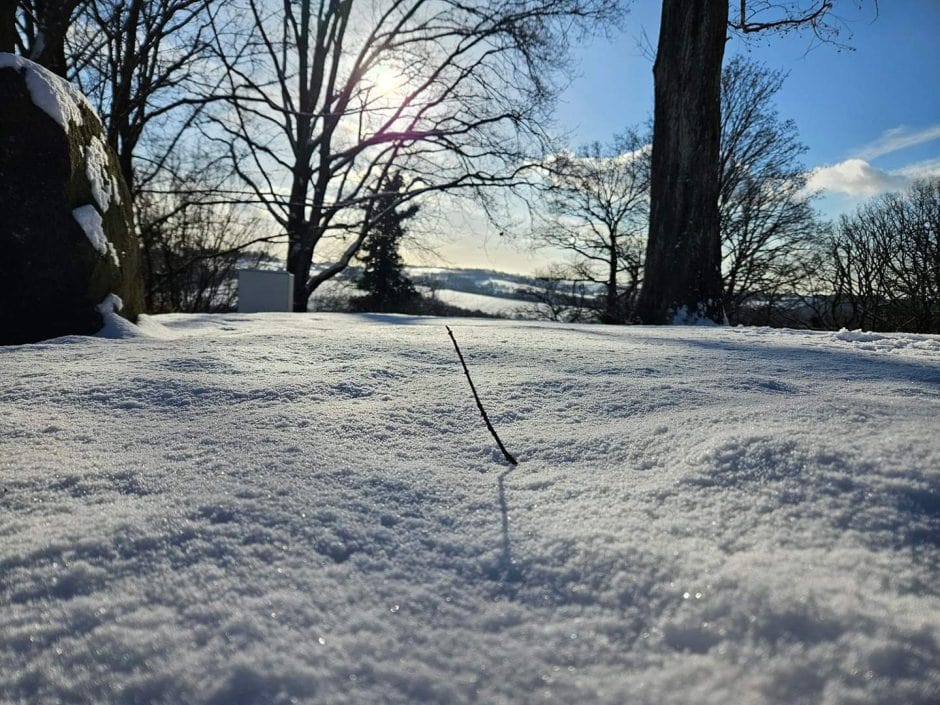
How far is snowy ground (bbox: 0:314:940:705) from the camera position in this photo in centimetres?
Answer: 59

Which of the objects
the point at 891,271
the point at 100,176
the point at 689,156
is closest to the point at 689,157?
the point at 689,156

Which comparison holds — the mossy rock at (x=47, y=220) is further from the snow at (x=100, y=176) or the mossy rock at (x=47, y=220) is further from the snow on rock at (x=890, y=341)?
the snow on rock at (x=890, y=341)

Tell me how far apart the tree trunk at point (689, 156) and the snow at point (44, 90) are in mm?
4928

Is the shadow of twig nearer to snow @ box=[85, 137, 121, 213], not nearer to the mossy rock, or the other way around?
the mossy rock

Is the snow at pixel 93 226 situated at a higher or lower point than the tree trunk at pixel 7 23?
lower

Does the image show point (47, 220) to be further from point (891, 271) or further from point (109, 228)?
point (891, 271)

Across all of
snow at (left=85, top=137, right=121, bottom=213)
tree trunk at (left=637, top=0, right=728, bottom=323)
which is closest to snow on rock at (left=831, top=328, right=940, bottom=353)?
tree trunk at (left=637, top=0, right=728, bottom=323)

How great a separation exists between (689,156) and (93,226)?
5035mm

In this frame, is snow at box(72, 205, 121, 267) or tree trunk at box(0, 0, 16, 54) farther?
tree trunk at box(0, 0, 16, 54)

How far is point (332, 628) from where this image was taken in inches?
26.1

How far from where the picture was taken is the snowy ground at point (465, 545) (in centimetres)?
59

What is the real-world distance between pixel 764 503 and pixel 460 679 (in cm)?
62

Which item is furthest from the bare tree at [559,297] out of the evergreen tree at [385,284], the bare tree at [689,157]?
the bare tree at [689,157]

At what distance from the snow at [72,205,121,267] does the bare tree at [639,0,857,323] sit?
4.64 metres
